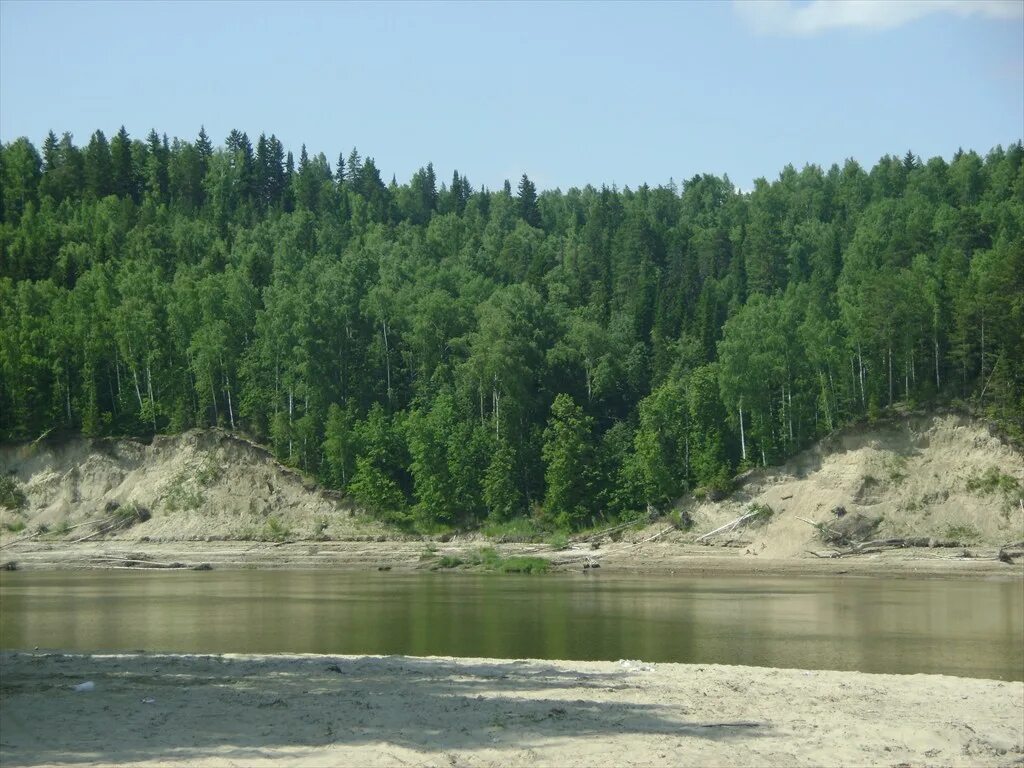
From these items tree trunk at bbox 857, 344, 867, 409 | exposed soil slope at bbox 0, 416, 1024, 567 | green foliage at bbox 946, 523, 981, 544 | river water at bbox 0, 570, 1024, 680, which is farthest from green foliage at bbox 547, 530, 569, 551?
green foliage at bbox 946, 523, 981, 544

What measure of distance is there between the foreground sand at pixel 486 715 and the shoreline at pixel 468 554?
3497 centimetres

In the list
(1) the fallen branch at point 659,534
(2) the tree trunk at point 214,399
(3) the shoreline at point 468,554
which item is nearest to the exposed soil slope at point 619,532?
(1) the fallen branch at point 659,534

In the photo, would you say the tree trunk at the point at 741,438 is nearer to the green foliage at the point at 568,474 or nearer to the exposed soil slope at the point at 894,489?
the exposed soil slope at the point at 894,489

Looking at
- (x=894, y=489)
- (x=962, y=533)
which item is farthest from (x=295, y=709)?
(x=894, y=489)

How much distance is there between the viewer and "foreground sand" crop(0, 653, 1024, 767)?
14336 millimetres

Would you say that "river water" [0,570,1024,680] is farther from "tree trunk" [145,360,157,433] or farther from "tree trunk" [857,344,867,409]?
"tree trunk" [145,360,157,433]

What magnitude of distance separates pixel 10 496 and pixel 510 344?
35573 millimetres

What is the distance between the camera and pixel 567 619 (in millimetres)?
34906

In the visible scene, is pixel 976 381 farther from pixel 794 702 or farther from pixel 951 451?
pixel 794 702

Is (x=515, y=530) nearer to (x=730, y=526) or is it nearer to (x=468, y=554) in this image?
(x=468, y=554)

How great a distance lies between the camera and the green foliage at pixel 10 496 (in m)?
77.2

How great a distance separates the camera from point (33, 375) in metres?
81.1

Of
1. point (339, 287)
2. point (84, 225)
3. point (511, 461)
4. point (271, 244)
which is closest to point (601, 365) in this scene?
point (511, 461)

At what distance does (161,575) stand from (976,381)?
47344 millimetres
